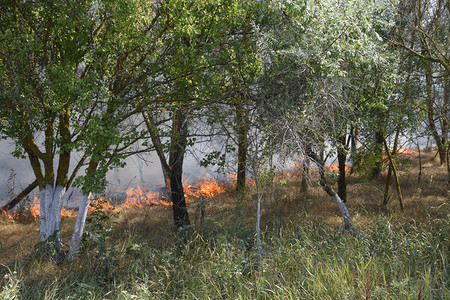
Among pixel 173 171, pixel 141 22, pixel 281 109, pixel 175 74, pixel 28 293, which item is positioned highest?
pixel 141 22

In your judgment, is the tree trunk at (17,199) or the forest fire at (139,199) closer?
the tree trunk at (17,199)

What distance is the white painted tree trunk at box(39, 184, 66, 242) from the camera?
795cm

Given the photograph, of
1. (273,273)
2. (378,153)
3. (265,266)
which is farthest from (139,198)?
(273,273)

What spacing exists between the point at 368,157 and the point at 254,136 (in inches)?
138

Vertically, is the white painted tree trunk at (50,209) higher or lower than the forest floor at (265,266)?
Result: higher

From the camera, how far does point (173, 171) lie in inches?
343

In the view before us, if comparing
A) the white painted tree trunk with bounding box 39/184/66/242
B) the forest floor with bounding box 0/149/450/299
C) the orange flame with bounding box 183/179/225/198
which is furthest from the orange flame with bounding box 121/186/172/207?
the white painted tree trunk with bounding box 39/184/66/242

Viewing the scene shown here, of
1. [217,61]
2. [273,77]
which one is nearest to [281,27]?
[273,77]

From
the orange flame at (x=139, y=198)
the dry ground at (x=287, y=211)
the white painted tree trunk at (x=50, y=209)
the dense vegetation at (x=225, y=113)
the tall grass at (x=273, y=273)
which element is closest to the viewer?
the tall grass at (x=273, y=273)

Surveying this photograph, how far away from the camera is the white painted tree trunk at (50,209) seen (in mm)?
7949

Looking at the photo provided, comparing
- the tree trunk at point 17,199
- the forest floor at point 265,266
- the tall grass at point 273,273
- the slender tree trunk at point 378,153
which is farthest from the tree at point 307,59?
the tree trunk at point 17,199

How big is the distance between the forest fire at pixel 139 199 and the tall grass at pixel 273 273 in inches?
222

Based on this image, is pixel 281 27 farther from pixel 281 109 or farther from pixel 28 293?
pixel 28 293

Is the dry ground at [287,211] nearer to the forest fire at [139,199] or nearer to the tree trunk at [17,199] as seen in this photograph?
the forest fire at [139,199]
